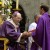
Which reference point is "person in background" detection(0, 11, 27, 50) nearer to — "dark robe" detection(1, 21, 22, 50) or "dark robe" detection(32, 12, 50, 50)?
"dark robe" detection(1, 21, 22, 50)

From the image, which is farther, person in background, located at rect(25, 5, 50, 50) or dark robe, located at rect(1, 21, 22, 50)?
dark robe, located at rect(1, 21, 22, 50)

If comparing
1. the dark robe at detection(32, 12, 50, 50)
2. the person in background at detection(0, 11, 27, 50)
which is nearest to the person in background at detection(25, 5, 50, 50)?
the dark robe at detection(32, 12, 50, 50)

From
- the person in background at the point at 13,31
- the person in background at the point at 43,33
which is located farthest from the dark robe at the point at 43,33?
the person in background at the point at 13,31

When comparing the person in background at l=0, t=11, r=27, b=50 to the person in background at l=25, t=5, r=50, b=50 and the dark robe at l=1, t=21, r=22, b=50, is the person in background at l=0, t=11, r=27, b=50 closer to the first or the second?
the dark robe at l=1, t=21, r=22, b=50

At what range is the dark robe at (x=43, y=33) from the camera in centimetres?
698

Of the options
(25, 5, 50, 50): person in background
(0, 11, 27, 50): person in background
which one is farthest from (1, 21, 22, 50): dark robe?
(25, 5, 50, 50): person in background

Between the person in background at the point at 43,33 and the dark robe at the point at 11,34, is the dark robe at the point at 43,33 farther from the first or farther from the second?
the dark robe at the point at 11,34

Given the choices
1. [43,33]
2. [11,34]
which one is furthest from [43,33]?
[11,34]

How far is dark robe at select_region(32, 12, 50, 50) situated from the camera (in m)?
6.98

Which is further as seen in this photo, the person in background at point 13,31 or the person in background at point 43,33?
the person in background at point 13,31

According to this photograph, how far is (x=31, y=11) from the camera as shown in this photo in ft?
36.0

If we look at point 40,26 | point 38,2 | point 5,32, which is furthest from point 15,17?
point 38,2

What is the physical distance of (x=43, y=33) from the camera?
7020 mm

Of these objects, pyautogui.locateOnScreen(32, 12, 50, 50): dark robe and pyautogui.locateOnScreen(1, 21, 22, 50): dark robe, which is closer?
pyautogui.locateOnScreen(32, 12, 50, 50): dark robe
